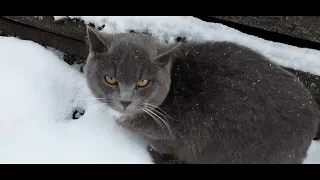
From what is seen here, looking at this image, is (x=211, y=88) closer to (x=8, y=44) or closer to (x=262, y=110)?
(x=262, y=110)

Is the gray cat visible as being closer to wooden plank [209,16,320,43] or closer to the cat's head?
the cat's head

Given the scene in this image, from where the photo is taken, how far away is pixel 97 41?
2.21 m

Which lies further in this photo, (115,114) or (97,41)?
(115,114)

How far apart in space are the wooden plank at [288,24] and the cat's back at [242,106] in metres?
0.33

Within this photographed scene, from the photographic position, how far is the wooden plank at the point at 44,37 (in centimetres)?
307

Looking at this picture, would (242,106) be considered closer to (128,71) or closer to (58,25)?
(128,71)

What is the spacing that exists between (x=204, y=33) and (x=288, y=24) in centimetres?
56

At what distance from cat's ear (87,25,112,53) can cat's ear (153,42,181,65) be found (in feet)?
0.92

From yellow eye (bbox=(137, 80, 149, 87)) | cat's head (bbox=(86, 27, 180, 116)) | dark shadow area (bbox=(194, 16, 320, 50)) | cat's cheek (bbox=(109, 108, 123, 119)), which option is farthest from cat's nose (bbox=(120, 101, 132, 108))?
dark shadow area (bbox=(194, 16, 320, 50))

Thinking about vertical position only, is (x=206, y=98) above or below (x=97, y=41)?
below

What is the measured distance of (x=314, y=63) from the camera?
271 centimetres

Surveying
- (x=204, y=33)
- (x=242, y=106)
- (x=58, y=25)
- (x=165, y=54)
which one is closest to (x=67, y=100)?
(x=58, y=25)

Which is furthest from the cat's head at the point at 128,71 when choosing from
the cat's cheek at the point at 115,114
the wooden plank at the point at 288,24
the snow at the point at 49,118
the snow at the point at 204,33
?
the wooden plank at the point at 288,24

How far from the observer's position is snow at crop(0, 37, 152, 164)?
241 cm
